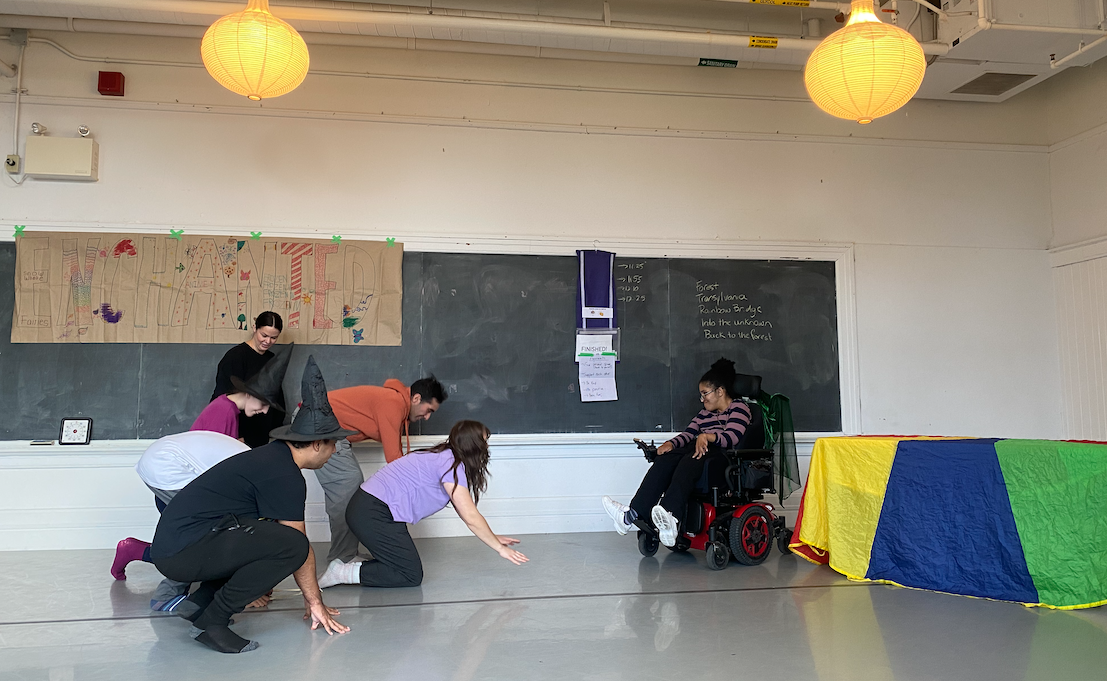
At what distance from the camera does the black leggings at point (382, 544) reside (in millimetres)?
3719

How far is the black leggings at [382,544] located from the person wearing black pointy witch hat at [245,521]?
0.85 m

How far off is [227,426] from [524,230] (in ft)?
8.42

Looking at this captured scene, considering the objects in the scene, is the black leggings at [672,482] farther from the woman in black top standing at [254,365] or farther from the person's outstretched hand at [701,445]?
the woman in black top standing at [254,365]

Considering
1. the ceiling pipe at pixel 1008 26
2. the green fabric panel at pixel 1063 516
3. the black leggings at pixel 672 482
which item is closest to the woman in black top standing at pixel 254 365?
the black leggings at pixel 672 482

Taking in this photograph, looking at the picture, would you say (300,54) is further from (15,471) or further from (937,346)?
(937,346)

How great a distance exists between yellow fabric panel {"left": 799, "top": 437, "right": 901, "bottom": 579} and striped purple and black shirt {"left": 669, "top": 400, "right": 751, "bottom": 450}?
459mm

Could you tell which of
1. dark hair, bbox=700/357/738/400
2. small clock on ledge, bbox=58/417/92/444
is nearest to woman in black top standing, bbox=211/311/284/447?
small clock on ledge, bbox=58/417/92/444

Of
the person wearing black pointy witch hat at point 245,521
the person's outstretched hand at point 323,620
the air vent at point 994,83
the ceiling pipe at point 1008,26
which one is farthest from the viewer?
the air vent at point 994,83

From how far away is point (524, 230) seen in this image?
18.1 ft

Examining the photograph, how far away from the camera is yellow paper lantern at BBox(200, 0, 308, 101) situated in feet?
11.6

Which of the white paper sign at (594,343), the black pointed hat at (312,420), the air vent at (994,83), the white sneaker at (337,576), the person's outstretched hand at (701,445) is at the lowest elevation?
the white sneaker at (337,576)

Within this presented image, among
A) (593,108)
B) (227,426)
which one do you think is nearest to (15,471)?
(227,426)

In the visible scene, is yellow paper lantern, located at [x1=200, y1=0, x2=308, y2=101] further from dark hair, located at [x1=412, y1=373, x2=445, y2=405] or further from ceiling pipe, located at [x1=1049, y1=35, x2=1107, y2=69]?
ceiling pipe, located at [x1=1049, y1=35, x2=1107, y2=69]

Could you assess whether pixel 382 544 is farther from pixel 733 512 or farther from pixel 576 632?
pixel 733 512
